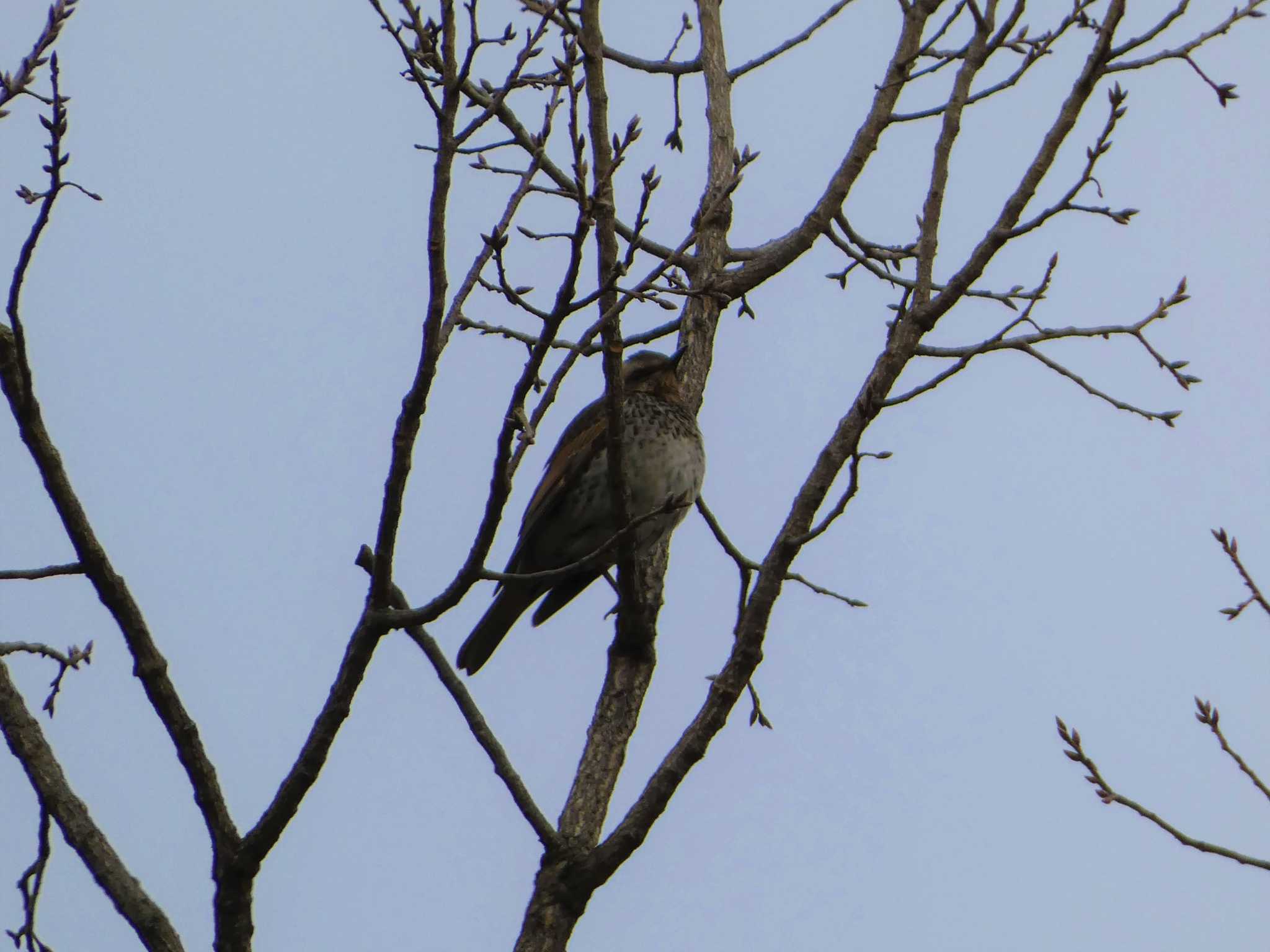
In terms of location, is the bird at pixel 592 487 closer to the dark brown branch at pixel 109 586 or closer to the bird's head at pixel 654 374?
the bird's head at pixel 654 374

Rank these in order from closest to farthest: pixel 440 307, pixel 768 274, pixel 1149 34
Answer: pixel 440 307 < pixel 1149 34 < pixel 768 274

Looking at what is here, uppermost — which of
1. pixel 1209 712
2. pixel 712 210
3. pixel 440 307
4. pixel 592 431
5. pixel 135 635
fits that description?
pixel 592 431

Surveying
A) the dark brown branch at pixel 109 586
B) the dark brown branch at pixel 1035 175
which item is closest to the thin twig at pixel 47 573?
the dark brown branch at pixel 109 586

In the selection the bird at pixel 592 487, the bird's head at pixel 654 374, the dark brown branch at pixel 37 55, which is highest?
the bird's head at pixel 654 374

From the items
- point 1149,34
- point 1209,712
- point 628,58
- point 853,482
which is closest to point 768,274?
point 628,58

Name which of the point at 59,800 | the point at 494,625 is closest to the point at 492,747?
the point at 59,800

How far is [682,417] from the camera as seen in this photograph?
6.28 meters

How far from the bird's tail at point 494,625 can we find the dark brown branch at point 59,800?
256 centimetres

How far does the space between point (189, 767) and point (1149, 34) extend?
348cm

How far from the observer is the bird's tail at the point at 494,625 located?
6262mm

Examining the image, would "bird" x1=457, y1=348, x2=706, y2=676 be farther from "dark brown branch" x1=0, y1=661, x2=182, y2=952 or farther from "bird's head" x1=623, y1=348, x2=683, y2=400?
"dark brown branch" x1=0, y1=661, x2=182, y2=952

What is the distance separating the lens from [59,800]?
148 inches

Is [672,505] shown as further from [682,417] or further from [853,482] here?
[682,417]

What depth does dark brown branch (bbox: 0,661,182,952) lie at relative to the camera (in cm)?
375
